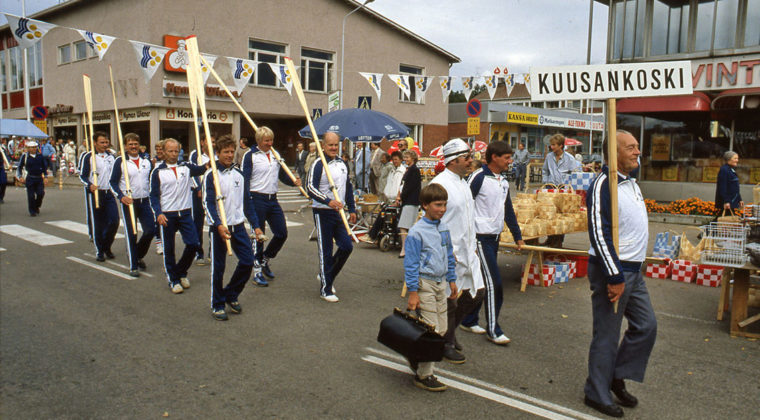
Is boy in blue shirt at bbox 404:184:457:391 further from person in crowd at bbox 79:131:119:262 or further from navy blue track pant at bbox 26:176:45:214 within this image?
navy blue track pant at bbox 26:176:45:214

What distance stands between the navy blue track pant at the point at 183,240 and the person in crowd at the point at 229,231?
1.25 meters

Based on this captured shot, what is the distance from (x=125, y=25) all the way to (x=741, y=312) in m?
26.6

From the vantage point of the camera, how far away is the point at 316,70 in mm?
30094

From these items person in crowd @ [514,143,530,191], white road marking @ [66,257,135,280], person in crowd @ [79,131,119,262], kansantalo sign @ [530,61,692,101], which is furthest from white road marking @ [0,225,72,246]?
person in crowd @ [514,143,530,191]

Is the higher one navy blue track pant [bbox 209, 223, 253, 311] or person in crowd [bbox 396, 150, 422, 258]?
person in crowd [bbox 396, 150, 422, 258]

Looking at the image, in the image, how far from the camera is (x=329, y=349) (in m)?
5.23

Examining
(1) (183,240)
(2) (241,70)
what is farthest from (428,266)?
(2) (241,70)

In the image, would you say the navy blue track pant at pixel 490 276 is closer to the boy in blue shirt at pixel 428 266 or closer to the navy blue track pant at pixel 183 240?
the boy in blue shirt at pixel 428 266

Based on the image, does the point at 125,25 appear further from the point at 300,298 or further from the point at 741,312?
the point at 741,312

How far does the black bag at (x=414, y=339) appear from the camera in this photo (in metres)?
4.19

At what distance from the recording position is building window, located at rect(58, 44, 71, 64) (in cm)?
3069

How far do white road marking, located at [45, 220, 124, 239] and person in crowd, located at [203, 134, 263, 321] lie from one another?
6.58 meters

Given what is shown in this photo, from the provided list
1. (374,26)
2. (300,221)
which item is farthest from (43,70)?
(300,221)

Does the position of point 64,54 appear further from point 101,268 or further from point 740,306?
point 740,306
